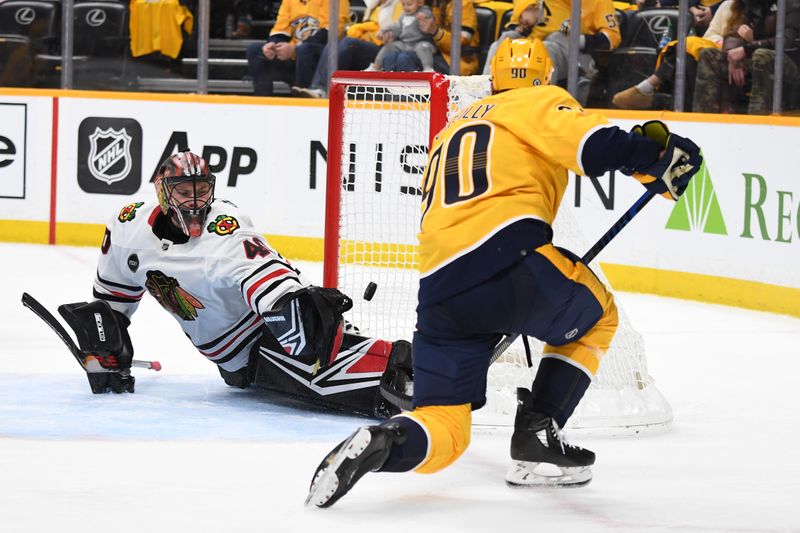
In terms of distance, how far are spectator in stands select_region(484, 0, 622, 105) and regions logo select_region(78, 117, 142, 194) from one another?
88.6 inches

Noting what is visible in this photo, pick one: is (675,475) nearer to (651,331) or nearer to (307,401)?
(307,401)

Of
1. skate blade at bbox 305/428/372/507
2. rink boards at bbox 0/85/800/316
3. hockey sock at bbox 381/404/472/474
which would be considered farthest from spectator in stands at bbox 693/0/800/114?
skate blade at bbox 305/428/372/507

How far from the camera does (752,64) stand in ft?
22.2

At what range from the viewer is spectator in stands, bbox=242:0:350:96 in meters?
8.02

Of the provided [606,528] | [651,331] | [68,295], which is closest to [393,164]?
[651,331]

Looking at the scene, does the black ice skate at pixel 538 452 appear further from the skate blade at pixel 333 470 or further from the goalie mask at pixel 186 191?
the goalie mask at pixel 186 191

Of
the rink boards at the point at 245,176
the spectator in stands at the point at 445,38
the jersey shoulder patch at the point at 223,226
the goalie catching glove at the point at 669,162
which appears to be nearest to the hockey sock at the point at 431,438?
the goalie catching glove at the point at 669,162

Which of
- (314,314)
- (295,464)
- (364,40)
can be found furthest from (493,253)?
(364,40)

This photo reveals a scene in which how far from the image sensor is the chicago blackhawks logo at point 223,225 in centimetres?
402

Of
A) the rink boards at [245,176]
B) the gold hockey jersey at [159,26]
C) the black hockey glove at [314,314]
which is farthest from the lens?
the gold hockey jersey at [159,26]

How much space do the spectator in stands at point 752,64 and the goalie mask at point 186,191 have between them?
354 centimetres

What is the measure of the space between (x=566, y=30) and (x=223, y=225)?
12.5ft

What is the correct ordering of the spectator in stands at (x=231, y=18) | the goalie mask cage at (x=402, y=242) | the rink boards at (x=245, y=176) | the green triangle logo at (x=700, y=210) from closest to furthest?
1. the goalie mask cage at (x=402, y=242)
2. the green triangle logo at (x=700, y=210)
3. the rink boards at (x=245, y=176)
4. the spectator in stands at (x=231, y=18)

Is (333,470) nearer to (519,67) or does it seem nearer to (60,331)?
(519,67)
